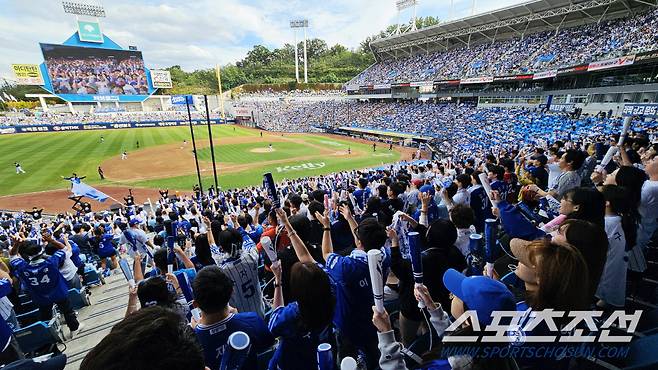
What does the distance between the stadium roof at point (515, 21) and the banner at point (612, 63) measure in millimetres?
9150

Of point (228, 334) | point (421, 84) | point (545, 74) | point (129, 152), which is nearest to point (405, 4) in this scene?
point (421, 84)

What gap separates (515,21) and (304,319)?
51.4 m

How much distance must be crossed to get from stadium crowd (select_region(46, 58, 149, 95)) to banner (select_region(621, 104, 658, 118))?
303 ft

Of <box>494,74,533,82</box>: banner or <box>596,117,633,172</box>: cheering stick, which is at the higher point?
<box>494,74,533,82</box>: banner

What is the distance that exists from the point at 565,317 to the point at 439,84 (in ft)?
178

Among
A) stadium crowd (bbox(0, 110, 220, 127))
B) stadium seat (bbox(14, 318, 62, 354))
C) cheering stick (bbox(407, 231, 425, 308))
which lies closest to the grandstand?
cheering stick (bbox(407, 231, 425, 308))

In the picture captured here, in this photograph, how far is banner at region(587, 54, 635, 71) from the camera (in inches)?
971

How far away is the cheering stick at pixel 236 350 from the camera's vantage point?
1.66 m

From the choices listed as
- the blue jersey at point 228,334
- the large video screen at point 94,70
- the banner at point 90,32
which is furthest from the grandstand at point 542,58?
the banner at point 90,32

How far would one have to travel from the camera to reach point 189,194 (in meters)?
24.0

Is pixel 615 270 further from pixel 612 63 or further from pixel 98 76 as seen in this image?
pixel 98 76

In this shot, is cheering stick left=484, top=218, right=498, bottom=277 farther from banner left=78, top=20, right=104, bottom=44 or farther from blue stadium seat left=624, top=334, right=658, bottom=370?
banner left=78, top=20, right=104, bottom=44

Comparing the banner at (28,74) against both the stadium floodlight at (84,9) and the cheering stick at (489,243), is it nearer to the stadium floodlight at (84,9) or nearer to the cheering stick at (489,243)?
the stadium floodlight at (84,9)

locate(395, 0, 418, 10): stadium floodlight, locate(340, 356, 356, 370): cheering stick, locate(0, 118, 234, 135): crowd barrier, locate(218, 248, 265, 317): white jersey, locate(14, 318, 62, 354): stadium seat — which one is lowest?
locate(14, 318, 62, 354): stadium seat
